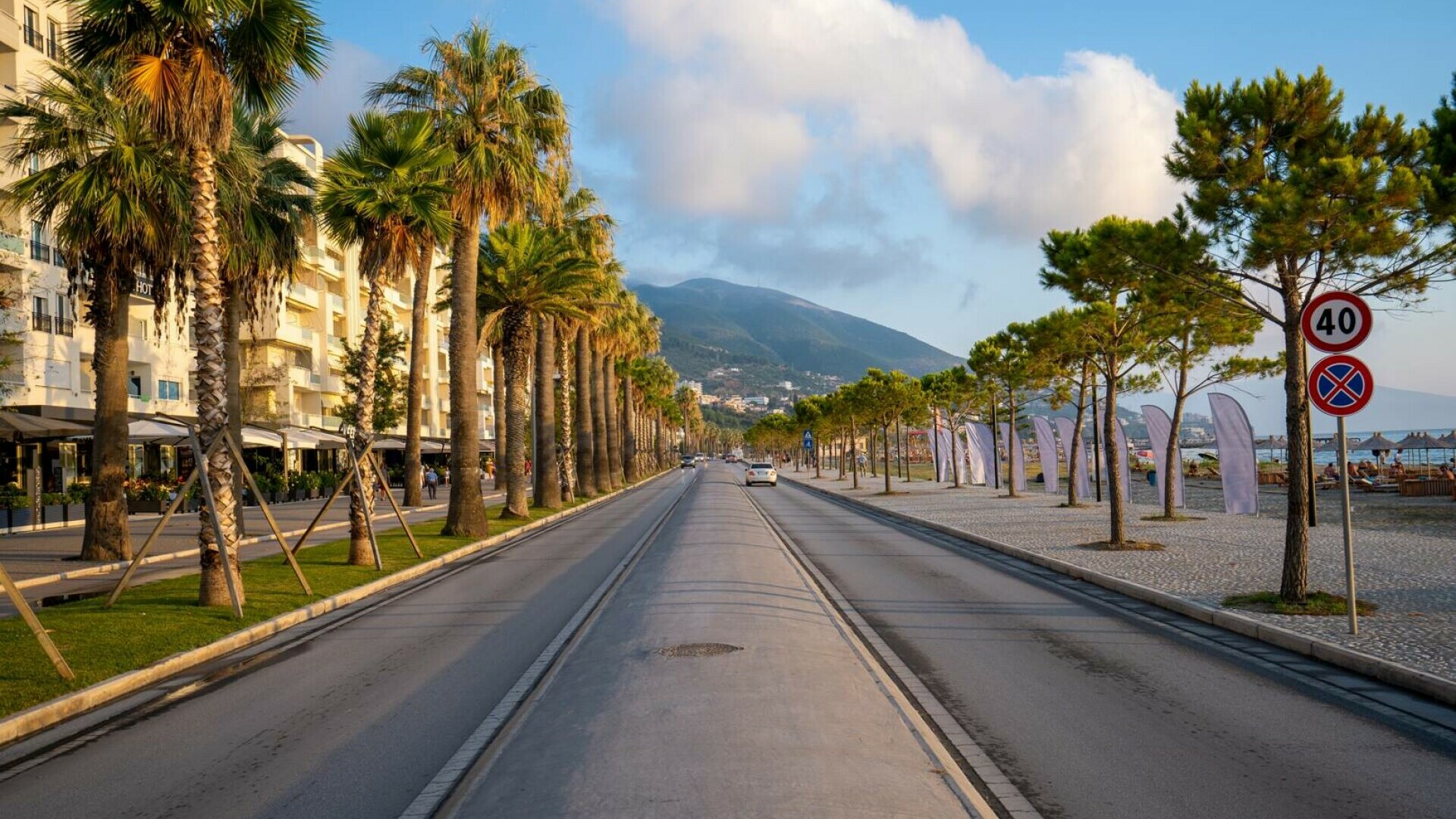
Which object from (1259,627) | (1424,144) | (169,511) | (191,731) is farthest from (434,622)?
(1424,144)

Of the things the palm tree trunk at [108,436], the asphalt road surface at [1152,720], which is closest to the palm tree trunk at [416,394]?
the palm tree trunk at [108,436]

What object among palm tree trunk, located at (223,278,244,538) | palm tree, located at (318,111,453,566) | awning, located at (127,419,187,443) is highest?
palm tree, located at (318,111,453,566)

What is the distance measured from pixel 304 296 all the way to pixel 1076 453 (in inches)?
1802

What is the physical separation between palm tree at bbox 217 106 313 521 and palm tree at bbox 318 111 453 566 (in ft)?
5.83

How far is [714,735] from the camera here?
6152 mm

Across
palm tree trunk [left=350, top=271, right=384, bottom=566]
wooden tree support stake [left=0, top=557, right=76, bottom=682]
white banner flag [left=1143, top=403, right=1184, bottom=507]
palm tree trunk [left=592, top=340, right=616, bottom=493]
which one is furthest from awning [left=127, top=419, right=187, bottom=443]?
white banner flag [left=1143, top=403, right=1184, bottom=507]

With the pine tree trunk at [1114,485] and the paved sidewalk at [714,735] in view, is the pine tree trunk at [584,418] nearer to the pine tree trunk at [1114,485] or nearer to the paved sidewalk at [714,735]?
the pine tree trunk at [1114,485]

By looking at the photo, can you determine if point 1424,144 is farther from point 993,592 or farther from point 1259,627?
point 993,592

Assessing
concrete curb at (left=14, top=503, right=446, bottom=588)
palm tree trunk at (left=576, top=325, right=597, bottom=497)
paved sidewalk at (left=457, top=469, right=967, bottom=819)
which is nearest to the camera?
paved sidewalk at (left=457, top=469, right=967, bottom=819)

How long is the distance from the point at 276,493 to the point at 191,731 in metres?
39.0

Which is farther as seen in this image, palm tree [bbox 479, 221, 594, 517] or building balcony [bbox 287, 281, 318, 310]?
building balcony [bbox 287, 281, 318, 310]

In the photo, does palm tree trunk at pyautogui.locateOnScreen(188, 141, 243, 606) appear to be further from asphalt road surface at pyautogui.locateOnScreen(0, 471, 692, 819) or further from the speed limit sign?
the speed limit sign

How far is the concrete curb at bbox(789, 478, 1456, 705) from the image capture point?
25.8 feet

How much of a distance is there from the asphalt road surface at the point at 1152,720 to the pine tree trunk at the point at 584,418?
34938 millimetres
